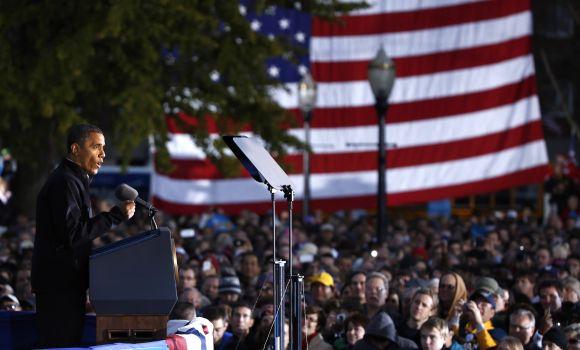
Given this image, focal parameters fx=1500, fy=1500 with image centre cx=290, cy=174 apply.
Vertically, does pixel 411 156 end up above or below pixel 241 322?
above

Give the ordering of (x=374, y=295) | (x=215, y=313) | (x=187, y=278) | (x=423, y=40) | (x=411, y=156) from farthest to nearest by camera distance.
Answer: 1. (x=423, y=40)
2. (x=411, y=156)
3. (x=187, y=278)
4. (x=374, y=295)
5. (x=215, y=313)

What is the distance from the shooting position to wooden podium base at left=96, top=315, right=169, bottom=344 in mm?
7410

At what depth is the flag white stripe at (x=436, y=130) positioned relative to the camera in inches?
1054

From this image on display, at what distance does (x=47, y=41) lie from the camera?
75.6 ft

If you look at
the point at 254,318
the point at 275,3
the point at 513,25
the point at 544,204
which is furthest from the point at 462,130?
the point at 254,318

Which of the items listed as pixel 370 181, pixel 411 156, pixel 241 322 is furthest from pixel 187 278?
pixel 370 181

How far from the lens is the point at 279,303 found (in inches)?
326

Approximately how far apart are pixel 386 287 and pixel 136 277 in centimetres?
636

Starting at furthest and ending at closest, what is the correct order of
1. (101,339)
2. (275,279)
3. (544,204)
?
1. (544,204)
2. (275,279)
3. (101,339)

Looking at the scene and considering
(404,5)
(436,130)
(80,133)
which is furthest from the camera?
(404,5)

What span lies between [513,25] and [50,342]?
20.8 meters

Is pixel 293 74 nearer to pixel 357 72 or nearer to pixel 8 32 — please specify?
pixel 357 72

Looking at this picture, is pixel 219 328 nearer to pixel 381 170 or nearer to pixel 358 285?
pixel 358 285

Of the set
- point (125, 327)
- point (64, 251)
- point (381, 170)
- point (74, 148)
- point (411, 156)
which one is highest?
point (411, 156)
